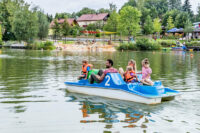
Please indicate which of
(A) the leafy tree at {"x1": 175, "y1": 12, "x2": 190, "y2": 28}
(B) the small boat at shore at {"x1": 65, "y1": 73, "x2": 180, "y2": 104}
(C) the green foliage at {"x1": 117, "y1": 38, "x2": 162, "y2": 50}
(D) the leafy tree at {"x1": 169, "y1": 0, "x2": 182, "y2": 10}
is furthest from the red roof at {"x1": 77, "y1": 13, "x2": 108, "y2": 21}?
(B) the small boat at shore at {"x1": 65, "y1": 73, "x2": 180, "y2": 104}

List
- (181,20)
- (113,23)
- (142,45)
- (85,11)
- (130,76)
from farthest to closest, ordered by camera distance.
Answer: (85,11), (181,20), (113,23), (142,45), (130,76)

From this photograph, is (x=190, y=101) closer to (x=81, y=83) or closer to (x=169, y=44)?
(x=81, y=83)

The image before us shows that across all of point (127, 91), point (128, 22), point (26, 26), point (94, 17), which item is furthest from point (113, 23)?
point (127, 91)

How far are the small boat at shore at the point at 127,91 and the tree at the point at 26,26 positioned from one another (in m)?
64.6

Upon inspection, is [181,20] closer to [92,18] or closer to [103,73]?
[92,18]

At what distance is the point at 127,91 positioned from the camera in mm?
12086

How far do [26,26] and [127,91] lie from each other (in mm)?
67791

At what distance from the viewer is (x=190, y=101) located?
40.6 feet

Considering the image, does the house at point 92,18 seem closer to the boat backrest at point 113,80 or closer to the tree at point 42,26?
the tree at point 42,26

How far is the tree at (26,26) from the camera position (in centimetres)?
7512

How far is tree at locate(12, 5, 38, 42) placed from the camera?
2958 inches

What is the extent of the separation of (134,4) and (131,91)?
160460 mm

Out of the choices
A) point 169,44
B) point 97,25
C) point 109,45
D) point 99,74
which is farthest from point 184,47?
point 99,74

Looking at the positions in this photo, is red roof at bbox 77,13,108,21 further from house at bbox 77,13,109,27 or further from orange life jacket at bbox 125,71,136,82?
orange life jacket at bbox 125,71,136,82
